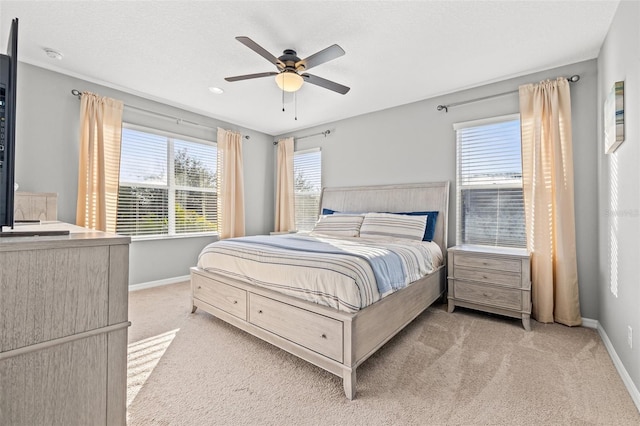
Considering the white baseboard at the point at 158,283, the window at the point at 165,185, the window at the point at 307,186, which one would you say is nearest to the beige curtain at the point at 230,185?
the window at the point at 165,185

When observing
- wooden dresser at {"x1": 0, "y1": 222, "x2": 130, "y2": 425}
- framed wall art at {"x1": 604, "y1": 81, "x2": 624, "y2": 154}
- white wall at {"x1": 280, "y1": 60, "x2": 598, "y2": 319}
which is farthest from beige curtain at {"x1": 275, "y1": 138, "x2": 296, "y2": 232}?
wooden dresser at {"x1": 0, "y1": 222, "x2": 130, "y2": 425}

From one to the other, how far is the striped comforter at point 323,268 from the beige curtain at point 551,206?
1064 millimetres

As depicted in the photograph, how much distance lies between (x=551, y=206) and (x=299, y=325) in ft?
8.63

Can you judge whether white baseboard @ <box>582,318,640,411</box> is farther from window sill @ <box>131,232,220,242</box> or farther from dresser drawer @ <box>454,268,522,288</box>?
window sill @ <box>131,232,220,242</box>

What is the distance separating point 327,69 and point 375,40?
65 centimetres

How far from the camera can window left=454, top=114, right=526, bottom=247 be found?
3102mm

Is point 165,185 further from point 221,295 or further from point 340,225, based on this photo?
point 340,225

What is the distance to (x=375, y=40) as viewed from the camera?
2457 millimetres

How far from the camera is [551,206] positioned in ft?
9.04

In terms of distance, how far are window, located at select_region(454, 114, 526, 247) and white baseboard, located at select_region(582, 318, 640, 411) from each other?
0.86 metres

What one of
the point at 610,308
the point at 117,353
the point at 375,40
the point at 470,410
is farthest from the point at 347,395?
Answer: the point at 375,40

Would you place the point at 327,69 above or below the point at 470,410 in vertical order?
above

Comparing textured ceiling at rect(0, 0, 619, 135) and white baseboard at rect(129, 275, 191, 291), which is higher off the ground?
textured ceiling at rect(0, 0, 619, 135)

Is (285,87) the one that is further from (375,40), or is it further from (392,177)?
(392,177)
